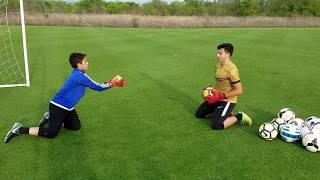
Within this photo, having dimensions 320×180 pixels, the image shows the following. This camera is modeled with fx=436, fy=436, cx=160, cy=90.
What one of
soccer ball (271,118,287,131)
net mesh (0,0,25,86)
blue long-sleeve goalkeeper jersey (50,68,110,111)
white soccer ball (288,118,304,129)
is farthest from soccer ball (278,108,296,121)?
net mesh (0,0,25,86)

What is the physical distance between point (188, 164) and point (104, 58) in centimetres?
1232

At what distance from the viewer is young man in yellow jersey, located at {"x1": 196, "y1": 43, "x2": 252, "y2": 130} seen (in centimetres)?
806

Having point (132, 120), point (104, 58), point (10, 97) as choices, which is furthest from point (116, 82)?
point (104, 58)

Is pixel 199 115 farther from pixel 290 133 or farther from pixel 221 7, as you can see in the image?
pixel 221 7

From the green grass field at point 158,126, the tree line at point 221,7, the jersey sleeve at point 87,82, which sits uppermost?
the tree line at point 221,7

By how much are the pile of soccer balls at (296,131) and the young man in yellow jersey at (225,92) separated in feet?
2.58

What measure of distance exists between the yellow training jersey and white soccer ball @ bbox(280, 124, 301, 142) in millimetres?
1240

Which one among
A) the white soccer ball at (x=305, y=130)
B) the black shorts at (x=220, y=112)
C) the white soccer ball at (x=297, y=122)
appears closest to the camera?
the white soccer ball at (x=305, y=130)

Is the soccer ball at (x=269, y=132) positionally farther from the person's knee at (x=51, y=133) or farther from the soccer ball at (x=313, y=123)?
the person's knee at (x=51, y=133)

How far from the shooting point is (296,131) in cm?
730

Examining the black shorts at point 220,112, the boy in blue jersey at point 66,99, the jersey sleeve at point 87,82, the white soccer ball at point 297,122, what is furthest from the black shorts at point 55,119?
the white soccer ball at point 297,122

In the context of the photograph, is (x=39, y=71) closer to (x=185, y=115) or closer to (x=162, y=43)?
(x=185, y=115)

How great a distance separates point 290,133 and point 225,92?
153 centimetres

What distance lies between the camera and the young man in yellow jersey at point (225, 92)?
8062mm
